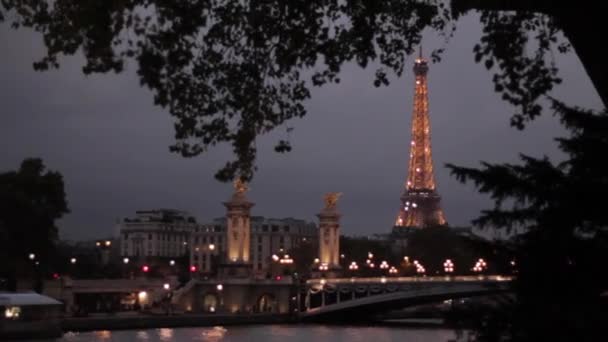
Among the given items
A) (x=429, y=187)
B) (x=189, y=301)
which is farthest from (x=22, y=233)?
(x=429, y=187)

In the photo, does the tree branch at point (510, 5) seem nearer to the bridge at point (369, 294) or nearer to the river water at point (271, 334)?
the river water at point (271, 334)

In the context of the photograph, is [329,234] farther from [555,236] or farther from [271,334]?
[555,236]

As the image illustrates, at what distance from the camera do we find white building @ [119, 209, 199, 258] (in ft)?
342

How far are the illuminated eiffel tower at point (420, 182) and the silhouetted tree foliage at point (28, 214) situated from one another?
56.3 metres

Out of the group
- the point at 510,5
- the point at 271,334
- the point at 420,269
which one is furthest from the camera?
the point at 420,269

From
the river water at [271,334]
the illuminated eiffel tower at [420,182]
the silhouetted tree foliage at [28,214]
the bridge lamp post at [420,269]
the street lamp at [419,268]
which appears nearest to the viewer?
the river water at [271,334]

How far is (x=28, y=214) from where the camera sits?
44.0 metres

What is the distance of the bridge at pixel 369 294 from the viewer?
145 feet

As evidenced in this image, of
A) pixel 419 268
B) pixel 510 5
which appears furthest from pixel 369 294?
pixel 510 5

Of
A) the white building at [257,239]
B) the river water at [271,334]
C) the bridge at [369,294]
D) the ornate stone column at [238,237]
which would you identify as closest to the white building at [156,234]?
the white building at [257,239]

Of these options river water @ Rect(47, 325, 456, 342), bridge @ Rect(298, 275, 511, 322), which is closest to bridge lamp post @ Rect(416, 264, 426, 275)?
bridge @ Rect(298, 275, 511, 322)

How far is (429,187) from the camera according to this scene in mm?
102250

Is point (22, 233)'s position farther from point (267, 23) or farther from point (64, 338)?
point (267, 23)

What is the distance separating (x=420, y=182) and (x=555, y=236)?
95.9 meters
